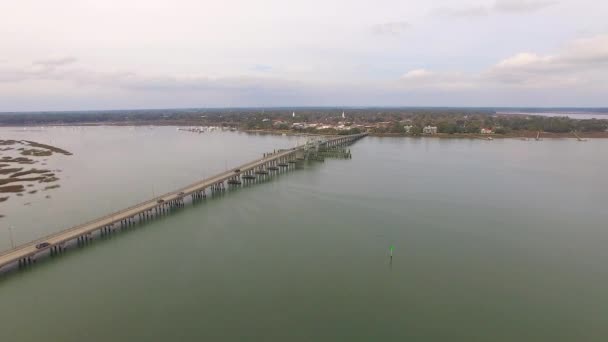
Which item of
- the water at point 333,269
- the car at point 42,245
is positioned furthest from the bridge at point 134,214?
the water at point 333,269

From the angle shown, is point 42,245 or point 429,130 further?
point 429,130

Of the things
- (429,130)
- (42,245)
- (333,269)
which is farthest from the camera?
(429,130)

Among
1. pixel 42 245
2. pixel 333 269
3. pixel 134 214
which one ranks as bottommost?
pixel 333 269

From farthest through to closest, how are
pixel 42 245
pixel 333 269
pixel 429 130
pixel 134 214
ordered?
pixel 429 130 → pixel 134 214 → pixel 42 245 → pixel 333 269

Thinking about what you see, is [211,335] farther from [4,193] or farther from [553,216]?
[4,193]

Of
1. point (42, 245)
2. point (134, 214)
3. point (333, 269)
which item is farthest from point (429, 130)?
point (42, 245)

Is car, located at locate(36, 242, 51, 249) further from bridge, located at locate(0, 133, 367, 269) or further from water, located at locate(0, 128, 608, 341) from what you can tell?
water, located at locate(0, 128, 608, 341)

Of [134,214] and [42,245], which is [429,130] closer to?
[134,214]

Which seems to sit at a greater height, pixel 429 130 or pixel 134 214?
pixel 429 130

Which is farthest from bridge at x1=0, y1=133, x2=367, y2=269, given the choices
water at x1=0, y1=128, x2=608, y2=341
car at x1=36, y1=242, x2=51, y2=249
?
water at x1=0, y1=128, x2=608, y2=341
